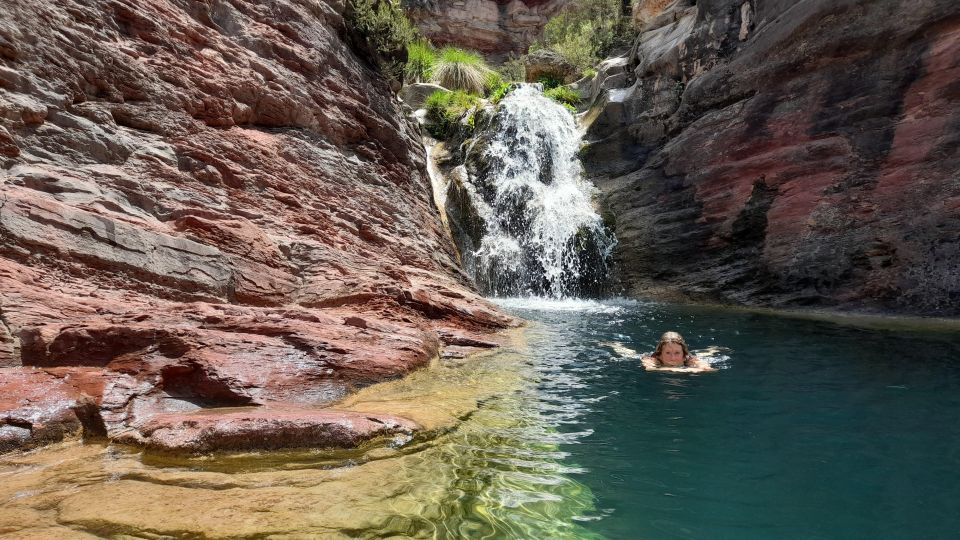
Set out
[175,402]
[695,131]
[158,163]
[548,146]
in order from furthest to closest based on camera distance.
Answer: [548,146] → [695,131] → [158,163] → [175,402]

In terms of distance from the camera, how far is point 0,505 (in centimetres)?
255

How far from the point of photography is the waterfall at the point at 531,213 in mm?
Result: 15609

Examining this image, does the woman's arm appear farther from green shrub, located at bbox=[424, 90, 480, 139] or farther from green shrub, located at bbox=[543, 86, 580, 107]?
green shrub, located at bbox=[543, 86, 580, 107]

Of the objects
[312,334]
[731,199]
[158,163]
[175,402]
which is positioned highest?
[731,199]

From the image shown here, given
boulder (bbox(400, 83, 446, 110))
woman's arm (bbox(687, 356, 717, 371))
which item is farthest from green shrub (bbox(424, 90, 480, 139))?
woman's arm (bbox(687, 356, 717, 371))

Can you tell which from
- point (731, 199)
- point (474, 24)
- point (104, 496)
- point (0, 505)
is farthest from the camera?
point (474, 24)

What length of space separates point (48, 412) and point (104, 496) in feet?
4.39

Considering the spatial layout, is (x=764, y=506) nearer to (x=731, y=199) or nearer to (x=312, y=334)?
(x=312, y=334)

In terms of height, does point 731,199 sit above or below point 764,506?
above

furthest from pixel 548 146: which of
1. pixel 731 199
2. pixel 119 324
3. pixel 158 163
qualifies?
pixel 119 324

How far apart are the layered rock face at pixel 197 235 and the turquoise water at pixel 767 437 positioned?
1703mm

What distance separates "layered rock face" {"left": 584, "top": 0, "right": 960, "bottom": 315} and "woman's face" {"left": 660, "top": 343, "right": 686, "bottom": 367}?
6.84m

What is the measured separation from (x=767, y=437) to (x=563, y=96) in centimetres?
1868

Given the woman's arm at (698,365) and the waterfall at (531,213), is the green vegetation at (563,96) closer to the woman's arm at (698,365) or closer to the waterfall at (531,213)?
the waterfall at (531,213)
